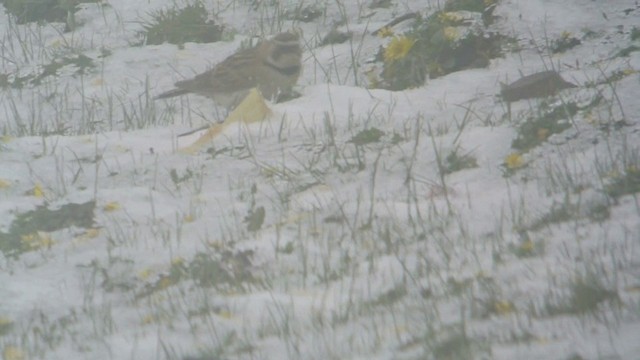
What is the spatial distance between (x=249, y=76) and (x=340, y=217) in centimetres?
286

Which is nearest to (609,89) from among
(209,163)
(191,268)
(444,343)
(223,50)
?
(209,163)

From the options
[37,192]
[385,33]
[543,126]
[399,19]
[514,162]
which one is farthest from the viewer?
[399,19]

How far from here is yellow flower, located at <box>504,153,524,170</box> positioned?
18.9 ft

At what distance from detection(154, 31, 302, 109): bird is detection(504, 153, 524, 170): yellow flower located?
248 centimetres

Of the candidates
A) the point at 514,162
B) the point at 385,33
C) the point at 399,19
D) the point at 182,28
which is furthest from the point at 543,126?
the point at 182,28

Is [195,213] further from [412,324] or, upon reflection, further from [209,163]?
[412,324]

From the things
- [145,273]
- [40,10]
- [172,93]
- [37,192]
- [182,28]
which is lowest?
[145,273]

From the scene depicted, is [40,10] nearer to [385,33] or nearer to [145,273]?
[385,33]

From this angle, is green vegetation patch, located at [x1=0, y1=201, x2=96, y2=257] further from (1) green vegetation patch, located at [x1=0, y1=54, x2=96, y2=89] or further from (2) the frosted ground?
(1) green vegetation patch, located at [x1=0, y1=54, x2=96, y2=89]

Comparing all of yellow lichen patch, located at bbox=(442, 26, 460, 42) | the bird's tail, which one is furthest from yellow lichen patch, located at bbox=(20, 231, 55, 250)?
yellow lichen patch, located at bbox=(442, 26, 460, 42)

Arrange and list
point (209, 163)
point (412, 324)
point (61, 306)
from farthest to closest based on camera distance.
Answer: point (209, 163), point (61, 306), point (412, 324)

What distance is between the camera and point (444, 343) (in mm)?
3742

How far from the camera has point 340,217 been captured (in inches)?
214

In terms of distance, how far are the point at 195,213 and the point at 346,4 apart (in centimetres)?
446
